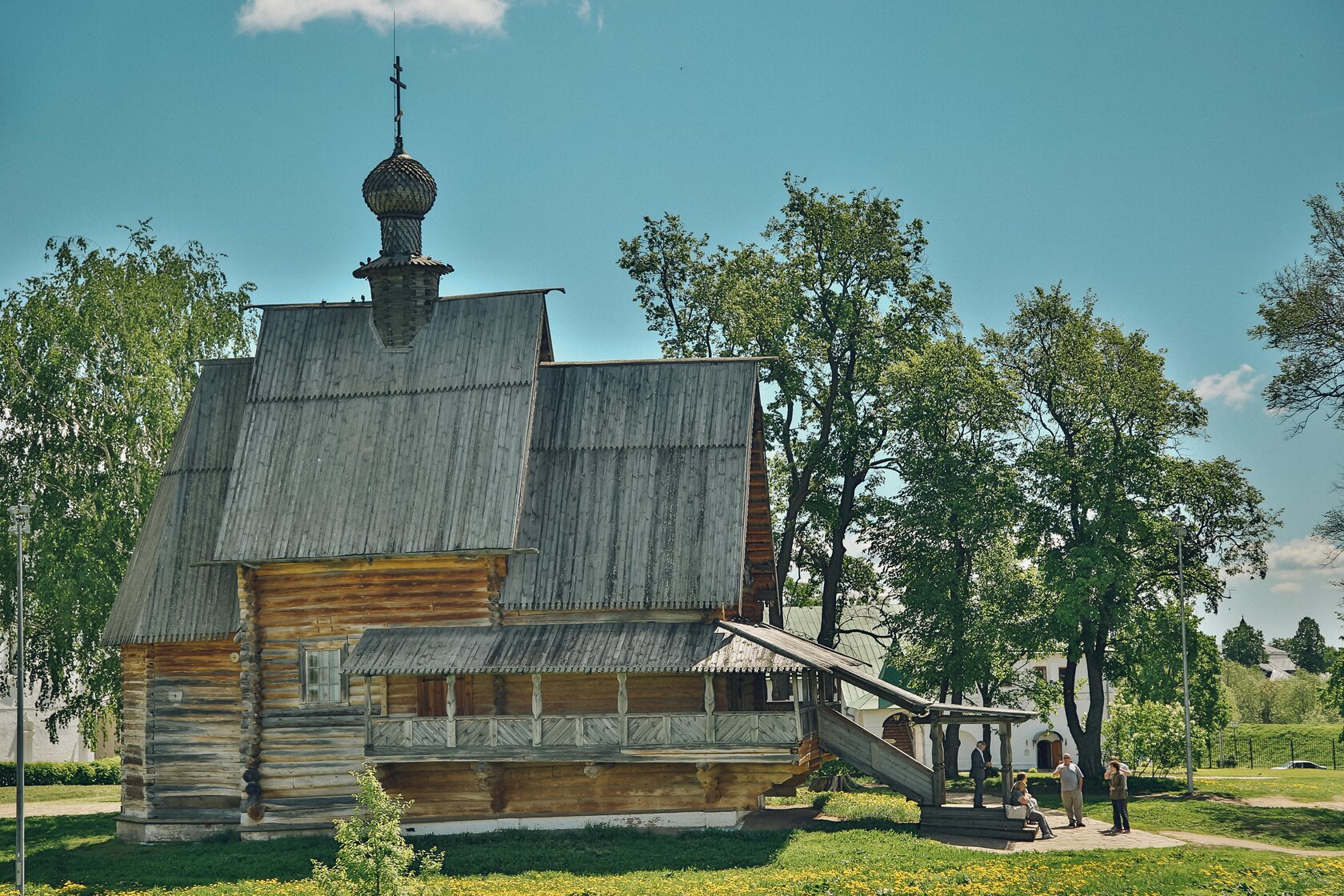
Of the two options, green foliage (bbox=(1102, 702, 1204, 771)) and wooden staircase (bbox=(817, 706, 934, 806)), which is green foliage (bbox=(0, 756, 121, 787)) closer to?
wooden staircase (bbox=(817, 706, 934, 806))

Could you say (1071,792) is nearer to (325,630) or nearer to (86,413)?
(325,630)

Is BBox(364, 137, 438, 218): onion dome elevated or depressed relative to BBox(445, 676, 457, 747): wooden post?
elevated

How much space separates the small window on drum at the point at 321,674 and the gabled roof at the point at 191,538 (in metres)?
1.87

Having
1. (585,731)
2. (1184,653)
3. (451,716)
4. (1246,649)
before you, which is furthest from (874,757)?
(1246,649)

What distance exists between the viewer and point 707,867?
23.6 metres

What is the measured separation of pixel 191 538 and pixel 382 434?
5015 millimetres

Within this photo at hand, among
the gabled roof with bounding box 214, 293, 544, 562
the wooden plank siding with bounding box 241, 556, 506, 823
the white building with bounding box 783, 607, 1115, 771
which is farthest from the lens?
the white building with bounding box 783, 607, 1115, 771

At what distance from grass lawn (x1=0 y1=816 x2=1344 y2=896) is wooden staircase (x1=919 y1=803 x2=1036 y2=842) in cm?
55

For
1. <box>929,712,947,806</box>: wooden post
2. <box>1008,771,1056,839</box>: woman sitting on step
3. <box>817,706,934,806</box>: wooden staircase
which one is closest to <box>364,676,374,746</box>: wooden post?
<box>817,706,934,806</box>: wooden staircase

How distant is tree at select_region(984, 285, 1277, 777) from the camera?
1486 inches

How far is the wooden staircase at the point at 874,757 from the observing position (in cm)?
2761

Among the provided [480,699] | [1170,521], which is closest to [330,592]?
[480,699]

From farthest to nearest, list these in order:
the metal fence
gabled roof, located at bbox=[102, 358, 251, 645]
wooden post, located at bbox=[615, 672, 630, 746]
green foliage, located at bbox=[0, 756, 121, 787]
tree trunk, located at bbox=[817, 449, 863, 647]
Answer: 1. the metal fence
2. green foliage, located at bbox=[0, 756, 121, 787]
3. tree trunk, located at bbox=[817, 449, 863, 647]
4. gabled roof, located at bbox=[102, 358, 251, 645]
5. wooden post, located at bbox=[615, 672, 630, 746]

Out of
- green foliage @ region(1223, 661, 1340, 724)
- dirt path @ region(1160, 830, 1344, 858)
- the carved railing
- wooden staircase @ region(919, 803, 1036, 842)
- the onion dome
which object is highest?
the onion dome
